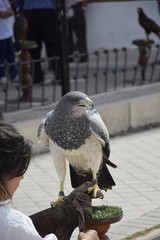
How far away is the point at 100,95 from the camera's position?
37.1ft

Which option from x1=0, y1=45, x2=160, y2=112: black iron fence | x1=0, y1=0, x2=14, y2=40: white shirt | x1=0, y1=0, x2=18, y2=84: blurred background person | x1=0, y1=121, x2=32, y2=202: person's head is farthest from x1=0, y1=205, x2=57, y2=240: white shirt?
x1=0, y1=0, x2=14, y2=40: white shirt

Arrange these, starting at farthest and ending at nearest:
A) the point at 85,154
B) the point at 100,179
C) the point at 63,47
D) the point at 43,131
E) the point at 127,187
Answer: the point at 63,47 → the point at 127,187 → the point at 100,179 → the point at 43,131 → the point at 85,154

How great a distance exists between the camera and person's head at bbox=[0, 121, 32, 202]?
3727 mm

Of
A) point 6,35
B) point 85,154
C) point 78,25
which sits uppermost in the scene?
point 85,154

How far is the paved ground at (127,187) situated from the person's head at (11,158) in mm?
2824

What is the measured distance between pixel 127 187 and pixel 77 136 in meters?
2.73

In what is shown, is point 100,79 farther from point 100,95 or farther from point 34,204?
point 34,204

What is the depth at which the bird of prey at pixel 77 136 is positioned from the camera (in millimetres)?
5535

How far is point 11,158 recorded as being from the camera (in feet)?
12.2

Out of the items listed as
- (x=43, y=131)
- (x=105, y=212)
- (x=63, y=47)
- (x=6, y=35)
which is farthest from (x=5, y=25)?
(x=105, y=212)

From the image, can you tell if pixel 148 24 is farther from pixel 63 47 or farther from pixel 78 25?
pixel 78 25

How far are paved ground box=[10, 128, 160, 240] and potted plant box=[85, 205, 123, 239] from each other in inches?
35.0

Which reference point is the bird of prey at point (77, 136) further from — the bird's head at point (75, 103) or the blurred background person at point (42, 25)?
the blurred background person at point (42, 25)

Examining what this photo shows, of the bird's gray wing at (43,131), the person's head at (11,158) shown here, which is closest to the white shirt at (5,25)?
the bird's gray wing at (43,131)
